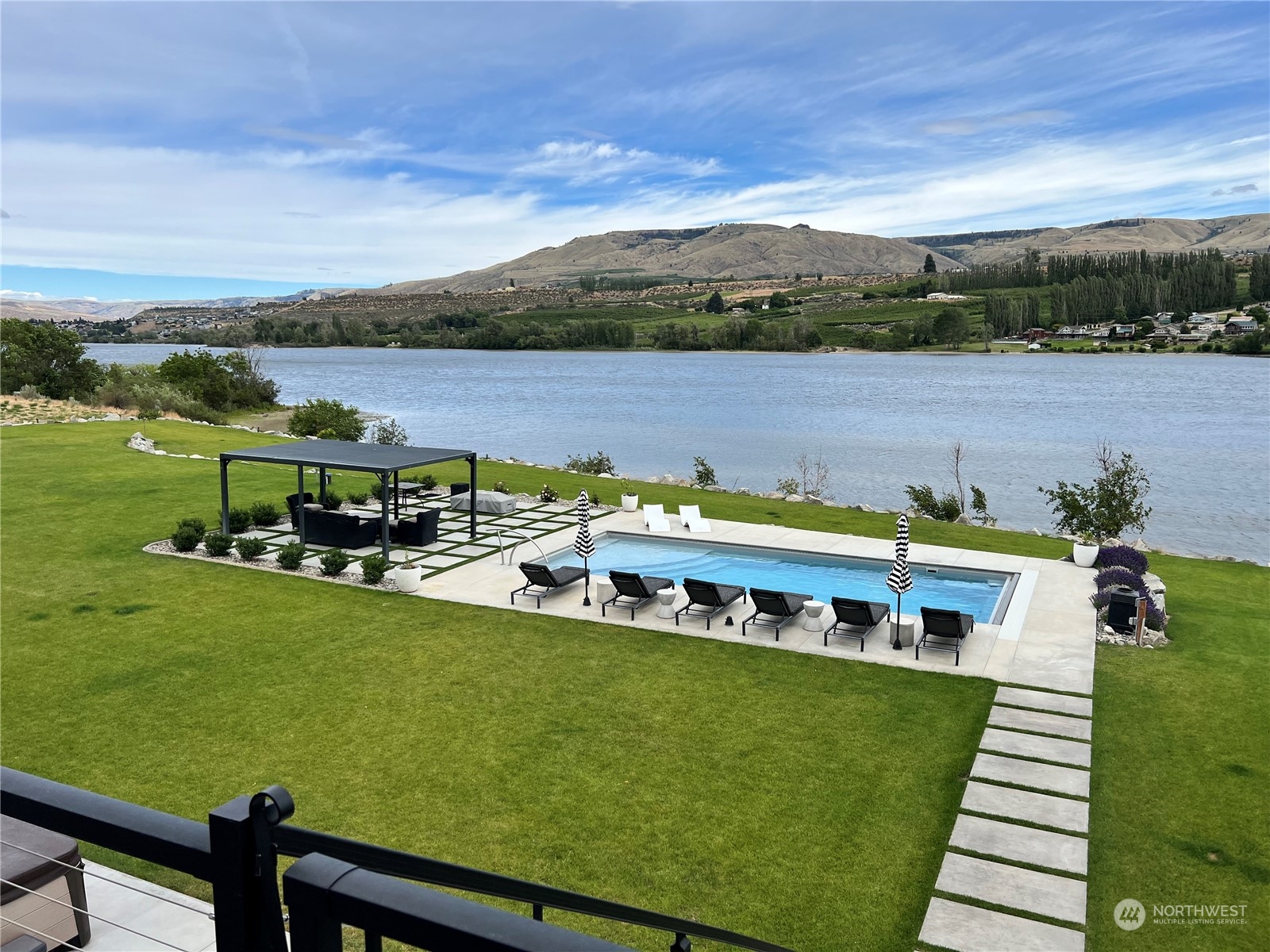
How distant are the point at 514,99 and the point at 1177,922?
66683 millimetres

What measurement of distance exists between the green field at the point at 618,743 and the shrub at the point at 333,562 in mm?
574

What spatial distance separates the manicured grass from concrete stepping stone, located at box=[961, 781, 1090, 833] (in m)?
0.29

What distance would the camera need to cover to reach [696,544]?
19031 millimetres

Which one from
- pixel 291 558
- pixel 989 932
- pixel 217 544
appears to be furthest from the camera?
pixel 217 544

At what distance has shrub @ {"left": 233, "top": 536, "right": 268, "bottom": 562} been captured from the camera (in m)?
16.4

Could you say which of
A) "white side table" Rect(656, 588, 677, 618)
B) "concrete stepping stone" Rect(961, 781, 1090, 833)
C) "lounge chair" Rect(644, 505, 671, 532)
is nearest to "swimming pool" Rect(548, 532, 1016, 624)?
"lounge chair" Rect(644, 505, 671, 532)

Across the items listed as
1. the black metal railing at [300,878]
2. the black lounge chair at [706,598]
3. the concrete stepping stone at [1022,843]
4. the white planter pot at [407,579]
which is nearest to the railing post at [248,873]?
the black metal railing at [300,878]

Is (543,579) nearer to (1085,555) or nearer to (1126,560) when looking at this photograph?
(1126,560)

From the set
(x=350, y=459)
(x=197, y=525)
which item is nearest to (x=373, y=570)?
(x=350, y=459)

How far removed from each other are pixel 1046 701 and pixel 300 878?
451 inches

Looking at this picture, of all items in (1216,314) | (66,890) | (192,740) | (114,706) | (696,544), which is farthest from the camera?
(1216,314)

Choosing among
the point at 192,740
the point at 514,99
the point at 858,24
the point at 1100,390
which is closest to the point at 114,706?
the point at 192,740

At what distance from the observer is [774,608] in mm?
13422

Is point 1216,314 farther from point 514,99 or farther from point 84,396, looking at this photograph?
point 84,396
